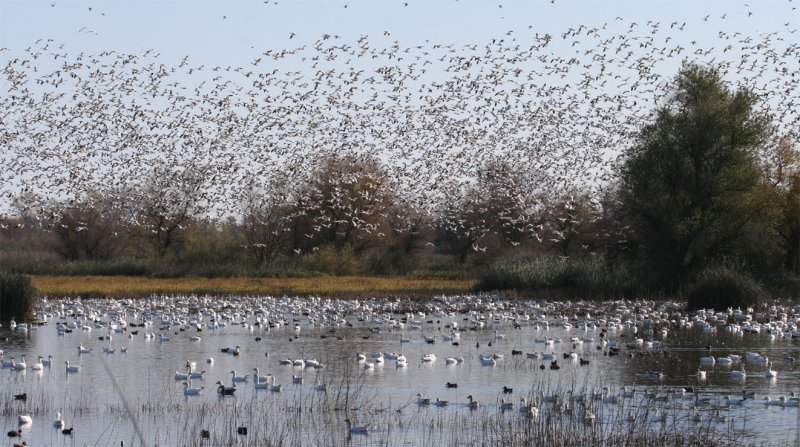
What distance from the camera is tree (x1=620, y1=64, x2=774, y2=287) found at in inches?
1645

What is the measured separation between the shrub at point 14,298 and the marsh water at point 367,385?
2590 millimetres

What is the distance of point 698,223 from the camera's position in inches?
1644

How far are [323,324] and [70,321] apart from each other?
6.67 m

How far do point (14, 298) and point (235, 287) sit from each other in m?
17.9

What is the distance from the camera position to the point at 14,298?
2928cm

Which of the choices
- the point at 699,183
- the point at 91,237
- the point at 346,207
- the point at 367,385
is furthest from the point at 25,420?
the point at 91,237

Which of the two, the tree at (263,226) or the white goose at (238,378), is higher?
the tree at (263,226)

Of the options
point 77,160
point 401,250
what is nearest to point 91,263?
Answer: point 401,250

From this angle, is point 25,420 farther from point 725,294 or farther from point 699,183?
point 699,183

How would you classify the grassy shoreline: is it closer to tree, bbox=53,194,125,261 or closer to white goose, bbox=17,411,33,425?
tree, bbox=53,194,125,261

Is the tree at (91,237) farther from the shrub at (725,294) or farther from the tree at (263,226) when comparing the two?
the shrub at (725,294)

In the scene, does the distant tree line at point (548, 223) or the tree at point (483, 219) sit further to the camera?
the tree at point (483, 219)

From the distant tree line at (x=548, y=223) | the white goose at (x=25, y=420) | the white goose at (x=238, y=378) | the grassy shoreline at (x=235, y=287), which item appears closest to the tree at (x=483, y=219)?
the distant tree line at (x=548, y=223)

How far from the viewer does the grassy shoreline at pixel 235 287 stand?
41.9 meters
